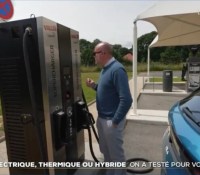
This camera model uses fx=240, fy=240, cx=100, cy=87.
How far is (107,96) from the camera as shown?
3.02m

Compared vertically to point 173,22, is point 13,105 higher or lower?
lower

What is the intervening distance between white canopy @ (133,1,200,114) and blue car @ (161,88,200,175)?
400 centimetres

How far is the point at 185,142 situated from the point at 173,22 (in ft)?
26.6

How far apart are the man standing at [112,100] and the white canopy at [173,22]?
129 inches

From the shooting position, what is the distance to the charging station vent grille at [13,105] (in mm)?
2652

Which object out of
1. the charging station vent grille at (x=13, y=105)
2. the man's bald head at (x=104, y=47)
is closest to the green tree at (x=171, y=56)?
the man's bald head at (x=104, y=47)

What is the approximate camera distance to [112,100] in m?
3.02

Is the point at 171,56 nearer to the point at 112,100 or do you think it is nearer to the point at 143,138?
the point at 143,138

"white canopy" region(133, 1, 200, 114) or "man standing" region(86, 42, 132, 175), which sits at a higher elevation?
"white canopy" region(133, 1, 200, 114)

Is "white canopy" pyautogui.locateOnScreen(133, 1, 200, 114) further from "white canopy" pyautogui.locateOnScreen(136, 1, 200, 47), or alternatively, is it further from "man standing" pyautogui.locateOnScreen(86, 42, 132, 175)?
"man standing" pyautogui.locateOnScreen(86, 42, 132, 175)

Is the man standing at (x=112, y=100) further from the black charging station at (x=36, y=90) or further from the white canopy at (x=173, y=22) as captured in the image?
the white canopy at (x=173, y=22)

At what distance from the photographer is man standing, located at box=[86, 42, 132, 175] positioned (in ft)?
9.29

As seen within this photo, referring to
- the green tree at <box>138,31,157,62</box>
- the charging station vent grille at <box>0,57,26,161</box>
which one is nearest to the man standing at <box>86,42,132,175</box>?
the charging station vent grille at <box>0,57,26,161</box>

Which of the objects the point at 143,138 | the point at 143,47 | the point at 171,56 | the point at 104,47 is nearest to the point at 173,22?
the point at 143,138
